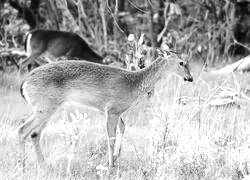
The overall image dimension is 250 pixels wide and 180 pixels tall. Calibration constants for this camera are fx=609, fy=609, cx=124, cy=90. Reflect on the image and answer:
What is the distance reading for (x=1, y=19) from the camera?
43.8 ft

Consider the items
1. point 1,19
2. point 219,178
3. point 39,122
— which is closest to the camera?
point 219,178

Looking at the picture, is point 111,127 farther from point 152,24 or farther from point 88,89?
point 152,24

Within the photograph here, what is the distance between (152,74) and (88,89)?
0.79m

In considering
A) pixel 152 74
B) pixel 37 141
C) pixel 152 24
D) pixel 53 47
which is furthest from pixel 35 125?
pixel 152 24

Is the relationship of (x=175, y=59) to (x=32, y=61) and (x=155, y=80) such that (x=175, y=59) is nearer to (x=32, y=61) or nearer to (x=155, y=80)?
(x=155, y=80)

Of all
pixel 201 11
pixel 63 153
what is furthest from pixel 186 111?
pixel 201 11

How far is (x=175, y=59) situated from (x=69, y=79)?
128cm

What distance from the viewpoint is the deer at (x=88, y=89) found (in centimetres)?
607

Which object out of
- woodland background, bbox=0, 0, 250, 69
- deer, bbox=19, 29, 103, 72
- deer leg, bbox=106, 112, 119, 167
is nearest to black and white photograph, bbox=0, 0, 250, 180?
deer leg, bbox=106, 112, 119, 167

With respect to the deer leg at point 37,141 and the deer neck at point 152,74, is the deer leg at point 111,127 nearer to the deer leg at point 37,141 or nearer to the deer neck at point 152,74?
the deer neck at point 152,74

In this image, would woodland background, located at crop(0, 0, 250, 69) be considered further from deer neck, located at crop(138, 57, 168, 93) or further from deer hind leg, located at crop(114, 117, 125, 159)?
deer hind leg, located at crop(114, 117, 125, 159)

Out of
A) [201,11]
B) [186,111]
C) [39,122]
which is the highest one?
[39,122]

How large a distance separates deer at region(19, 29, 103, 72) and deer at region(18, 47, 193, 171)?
501 centimetres

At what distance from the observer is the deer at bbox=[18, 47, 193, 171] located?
19.9ft
